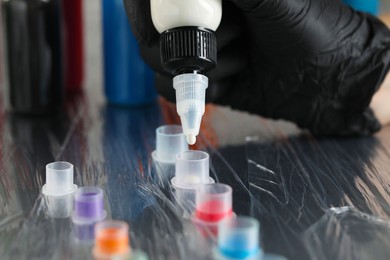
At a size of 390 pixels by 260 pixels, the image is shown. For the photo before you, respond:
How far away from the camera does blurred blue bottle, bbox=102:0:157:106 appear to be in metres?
1.04

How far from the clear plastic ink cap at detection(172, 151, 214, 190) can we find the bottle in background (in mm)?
410

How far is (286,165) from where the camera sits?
758mm

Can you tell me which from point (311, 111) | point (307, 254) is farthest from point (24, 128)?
point (307, 254)

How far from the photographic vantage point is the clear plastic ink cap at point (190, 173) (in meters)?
0.66

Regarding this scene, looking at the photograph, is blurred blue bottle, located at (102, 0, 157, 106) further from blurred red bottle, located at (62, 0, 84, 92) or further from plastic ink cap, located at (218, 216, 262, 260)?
plastic ink cap, located at (218, 216, 262, 260)

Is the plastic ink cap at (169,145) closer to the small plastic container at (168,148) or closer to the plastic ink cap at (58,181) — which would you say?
the small plastic container at (168,148)

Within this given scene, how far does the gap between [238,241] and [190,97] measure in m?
0.18

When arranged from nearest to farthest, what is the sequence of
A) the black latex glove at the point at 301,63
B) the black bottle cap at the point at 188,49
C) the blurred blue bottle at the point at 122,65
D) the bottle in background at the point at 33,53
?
1. the black bottle cap at the point at 188,49
2. the black latex glove at the point at 301,63
3. the bottle in background at the point at 33,53
4. the blurred blue bottle at the point at 122,65

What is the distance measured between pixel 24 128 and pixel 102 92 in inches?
Result: 11.7

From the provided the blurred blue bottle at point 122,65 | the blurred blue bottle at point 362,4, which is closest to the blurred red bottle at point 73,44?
the blurred blue bottle at point 122,65

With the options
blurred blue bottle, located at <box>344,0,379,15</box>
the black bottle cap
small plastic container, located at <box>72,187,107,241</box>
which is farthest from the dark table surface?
blurred blue bottle, located at <box>344,0,379,15</box>

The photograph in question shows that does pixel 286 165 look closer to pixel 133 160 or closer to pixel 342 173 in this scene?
pixel 342 173

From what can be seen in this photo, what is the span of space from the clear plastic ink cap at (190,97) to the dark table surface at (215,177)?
91 millimetres

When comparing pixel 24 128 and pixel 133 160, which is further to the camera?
pixel 24 128
